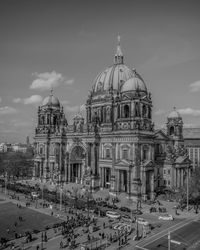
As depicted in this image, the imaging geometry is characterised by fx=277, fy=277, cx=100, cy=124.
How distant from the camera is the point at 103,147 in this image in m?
90.4

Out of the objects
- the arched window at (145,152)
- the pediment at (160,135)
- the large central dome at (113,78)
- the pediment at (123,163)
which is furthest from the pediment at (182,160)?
the large central dome at (113,78)

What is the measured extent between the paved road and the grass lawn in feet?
73.2

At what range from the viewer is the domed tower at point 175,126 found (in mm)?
100438

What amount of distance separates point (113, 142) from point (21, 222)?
1484 inches

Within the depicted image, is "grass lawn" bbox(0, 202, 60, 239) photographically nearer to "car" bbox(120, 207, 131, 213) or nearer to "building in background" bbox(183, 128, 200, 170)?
"car" bbox(120, 207, 131, 213)

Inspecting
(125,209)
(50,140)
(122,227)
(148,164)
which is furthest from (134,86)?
(122,227)

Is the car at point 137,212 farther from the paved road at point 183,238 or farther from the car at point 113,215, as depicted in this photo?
the paved road at point 183,238

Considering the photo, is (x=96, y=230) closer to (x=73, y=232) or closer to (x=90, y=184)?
(x=73, y=232)

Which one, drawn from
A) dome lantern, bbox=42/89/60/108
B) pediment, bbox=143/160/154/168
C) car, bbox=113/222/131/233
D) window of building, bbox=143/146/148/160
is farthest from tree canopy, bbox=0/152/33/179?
car, bbox=113/222/131/233

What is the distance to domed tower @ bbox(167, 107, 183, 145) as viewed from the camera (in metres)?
100

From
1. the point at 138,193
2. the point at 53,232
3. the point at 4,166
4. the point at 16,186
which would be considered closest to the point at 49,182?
the point at 16,186

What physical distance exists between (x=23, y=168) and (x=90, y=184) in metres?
49.4

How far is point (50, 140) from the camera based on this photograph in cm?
11069

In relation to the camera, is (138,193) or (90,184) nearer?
(138,193)
